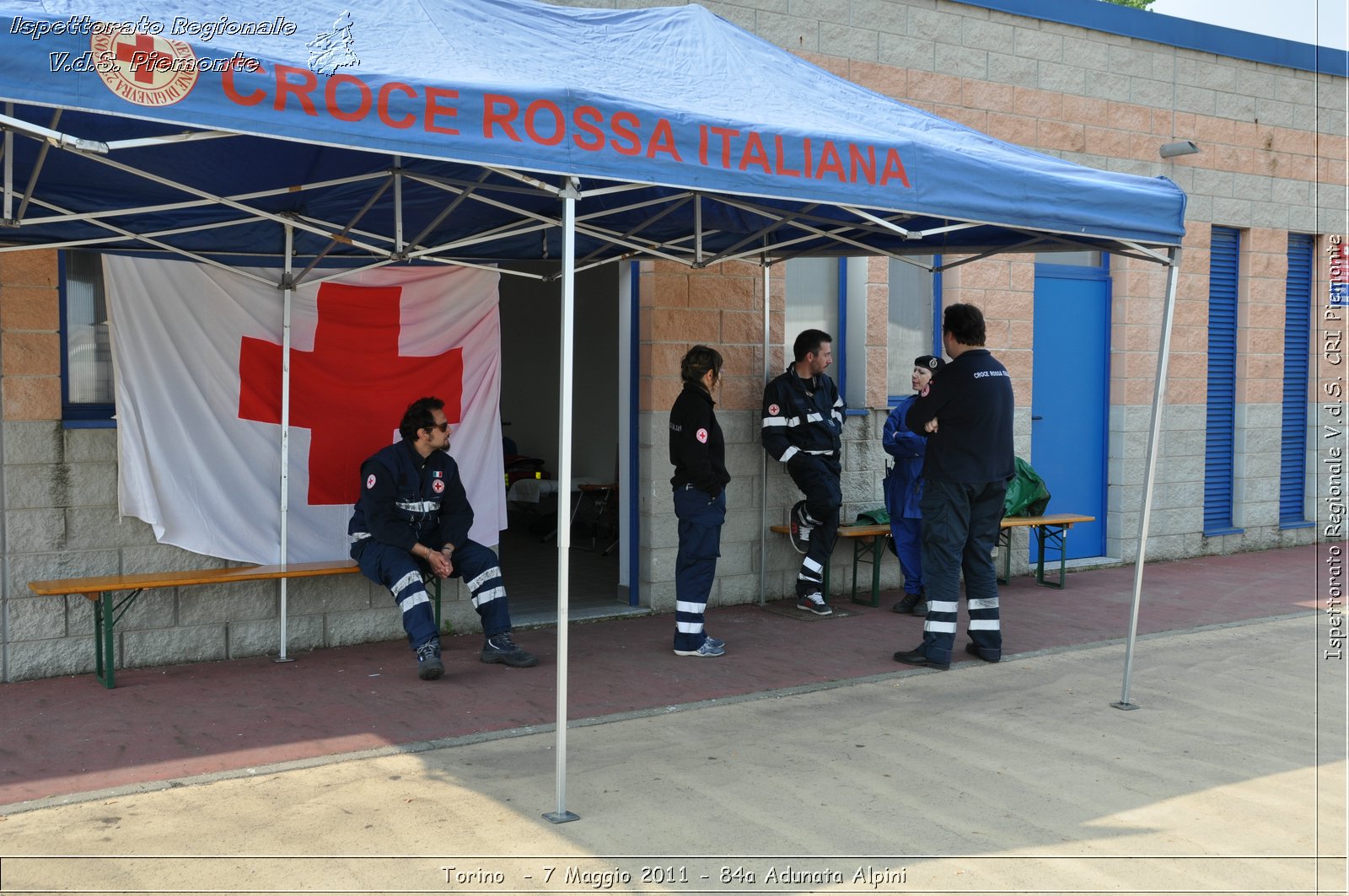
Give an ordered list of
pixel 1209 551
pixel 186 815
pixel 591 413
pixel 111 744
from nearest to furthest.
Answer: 1. pixel 186 815
2. pixel 111 744
3. pixel 1209 551
4. pixel 591 413

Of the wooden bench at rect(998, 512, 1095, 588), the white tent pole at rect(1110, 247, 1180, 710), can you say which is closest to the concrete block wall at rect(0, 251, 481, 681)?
the white tent pole at rect(1110, 247, 1180, 710)

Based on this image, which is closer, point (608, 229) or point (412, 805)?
point (412, 805)

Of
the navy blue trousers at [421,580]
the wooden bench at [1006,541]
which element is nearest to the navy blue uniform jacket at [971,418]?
the wooden bench at [1006,541]

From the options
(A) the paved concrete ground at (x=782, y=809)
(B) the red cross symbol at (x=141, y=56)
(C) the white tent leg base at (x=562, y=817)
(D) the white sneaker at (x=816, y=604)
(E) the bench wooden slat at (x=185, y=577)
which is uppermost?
(B) the red cross symbol at (x=141, y=56)

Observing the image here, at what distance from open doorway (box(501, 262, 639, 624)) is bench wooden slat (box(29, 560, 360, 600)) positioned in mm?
2340

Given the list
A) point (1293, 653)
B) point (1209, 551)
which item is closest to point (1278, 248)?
point (1209, 551)

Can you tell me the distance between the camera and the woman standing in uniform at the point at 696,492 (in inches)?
274

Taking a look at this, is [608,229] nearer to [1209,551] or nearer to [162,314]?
[162,314]

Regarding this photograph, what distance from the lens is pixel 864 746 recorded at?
5.42 metres

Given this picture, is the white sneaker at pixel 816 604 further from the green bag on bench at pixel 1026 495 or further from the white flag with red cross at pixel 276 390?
the white flag with red cross at pixel 276 390

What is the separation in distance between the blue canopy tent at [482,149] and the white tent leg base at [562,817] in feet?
0.30

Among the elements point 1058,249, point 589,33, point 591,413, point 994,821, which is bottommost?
point 994,821

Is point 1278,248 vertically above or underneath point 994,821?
above

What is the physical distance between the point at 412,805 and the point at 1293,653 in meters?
5.70
